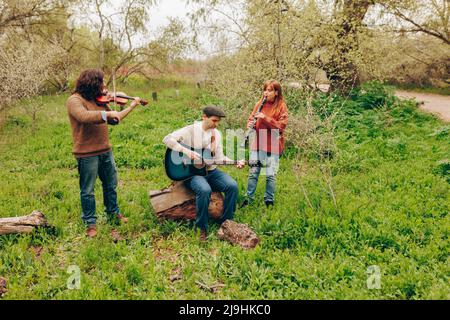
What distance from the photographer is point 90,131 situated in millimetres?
4273

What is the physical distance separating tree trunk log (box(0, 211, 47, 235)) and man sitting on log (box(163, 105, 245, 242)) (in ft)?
6.31

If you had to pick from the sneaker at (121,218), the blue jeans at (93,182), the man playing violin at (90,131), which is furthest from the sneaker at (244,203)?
the man playing violin at (90,131)

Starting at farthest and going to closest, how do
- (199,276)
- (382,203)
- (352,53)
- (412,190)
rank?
1. (352,53)
2. (412,190)
3. (382,203)
4. (199,276)

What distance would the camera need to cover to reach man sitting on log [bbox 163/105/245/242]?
14.3 feet

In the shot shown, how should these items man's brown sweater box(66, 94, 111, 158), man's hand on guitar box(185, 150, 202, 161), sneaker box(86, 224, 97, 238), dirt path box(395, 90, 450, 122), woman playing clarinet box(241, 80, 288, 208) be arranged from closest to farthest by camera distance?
man's brown sweater box(66, 94, 111, 158) → man's hand on guitar box(185, 150, 202, 161) → sneaker box(86, 224, 97, 238) → woman playing clarinet box(241, 80, 288, 208) → dirt path box(395, 90, 450, 122)

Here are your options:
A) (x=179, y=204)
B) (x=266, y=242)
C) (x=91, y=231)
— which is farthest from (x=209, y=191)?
(x=91, y=231)

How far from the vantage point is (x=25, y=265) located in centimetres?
385

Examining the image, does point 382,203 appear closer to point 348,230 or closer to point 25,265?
point 348,230

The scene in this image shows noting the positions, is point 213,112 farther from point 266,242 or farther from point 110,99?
point 266,242

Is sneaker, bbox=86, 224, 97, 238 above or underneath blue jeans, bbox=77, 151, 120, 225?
underneath

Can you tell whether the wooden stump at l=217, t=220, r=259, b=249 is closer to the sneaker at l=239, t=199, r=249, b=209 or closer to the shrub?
the sneaker at l=239, t=199, r=249, b=209

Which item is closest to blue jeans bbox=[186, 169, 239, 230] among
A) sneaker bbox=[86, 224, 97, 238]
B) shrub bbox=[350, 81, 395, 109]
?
sneaker bbox=[86, 224, 97, 238]
